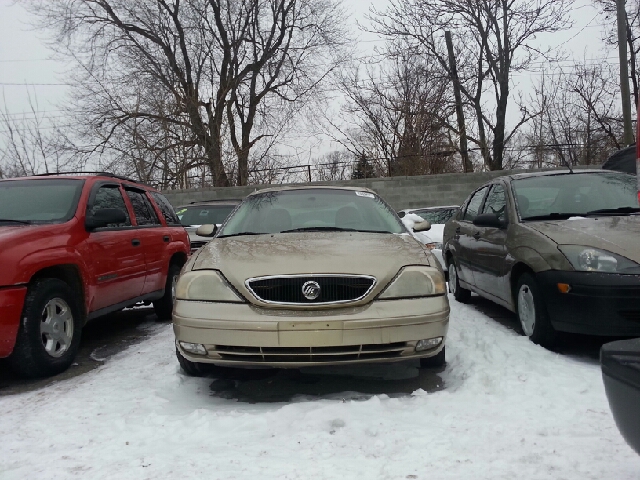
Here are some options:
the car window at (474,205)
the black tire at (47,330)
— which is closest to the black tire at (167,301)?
the black tire at (47,330)

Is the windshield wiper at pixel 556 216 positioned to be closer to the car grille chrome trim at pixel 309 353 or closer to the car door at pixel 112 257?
the car grille chrome trim at pixel 309 353

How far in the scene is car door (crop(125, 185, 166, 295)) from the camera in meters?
5.46

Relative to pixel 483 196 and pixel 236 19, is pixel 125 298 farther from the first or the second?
pixel 236 19

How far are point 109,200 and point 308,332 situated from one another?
10.1ft

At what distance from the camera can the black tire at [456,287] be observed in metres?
6.55

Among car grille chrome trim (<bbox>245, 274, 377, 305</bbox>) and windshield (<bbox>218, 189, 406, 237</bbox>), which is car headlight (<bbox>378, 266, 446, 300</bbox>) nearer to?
car grille chrome trim (<bbox>245, 274, 377, 305</bbox>)

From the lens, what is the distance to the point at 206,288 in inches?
127

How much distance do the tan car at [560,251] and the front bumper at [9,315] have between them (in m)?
3.89

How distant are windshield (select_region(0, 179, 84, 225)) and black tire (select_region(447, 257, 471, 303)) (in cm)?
460

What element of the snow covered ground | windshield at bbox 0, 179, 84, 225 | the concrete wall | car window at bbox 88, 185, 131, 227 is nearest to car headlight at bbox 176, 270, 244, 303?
the snow covered ground

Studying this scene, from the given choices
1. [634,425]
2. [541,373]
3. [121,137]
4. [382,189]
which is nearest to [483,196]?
[541,373]

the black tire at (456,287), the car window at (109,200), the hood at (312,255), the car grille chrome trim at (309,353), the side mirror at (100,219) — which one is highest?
the car window at (109,200)

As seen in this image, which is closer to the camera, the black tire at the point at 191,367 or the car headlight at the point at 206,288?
the car headlight at the point at 206,288

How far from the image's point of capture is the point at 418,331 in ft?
10.2
